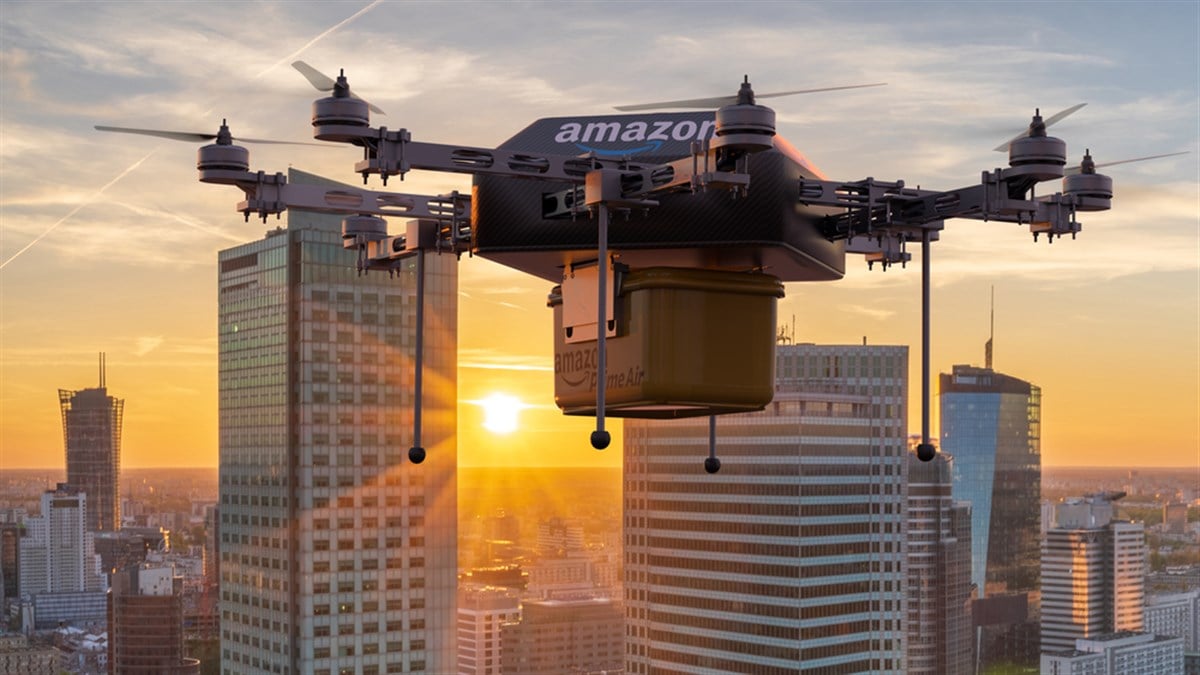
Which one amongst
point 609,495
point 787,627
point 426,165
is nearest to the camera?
point 426,165

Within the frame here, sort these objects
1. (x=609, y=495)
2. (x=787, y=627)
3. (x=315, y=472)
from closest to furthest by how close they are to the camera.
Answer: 1. (x=787, y=627)
2. (x=315, y=472)
3. (x=609, y=495)

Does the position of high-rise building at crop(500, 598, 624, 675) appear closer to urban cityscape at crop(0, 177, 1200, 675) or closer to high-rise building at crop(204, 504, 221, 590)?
high-rise building at crop(204, 504, 221, 590)

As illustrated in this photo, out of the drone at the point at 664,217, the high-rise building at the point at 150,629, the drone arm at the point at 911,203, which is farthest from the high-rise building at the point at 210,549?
the drone arm at the point at 911,203

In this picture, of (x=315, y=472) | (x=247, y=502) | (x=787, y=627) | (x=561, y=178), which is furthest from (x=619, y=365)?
(x=247, y=502)

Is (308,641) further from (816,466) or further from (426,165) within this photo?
(426,165)

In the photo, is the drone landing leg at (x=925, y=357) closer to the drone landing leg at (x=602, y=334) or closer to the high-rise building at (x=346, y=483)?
the drone landing leg at (x=602, y=334)

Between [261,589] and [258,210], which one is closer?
[258,210]
